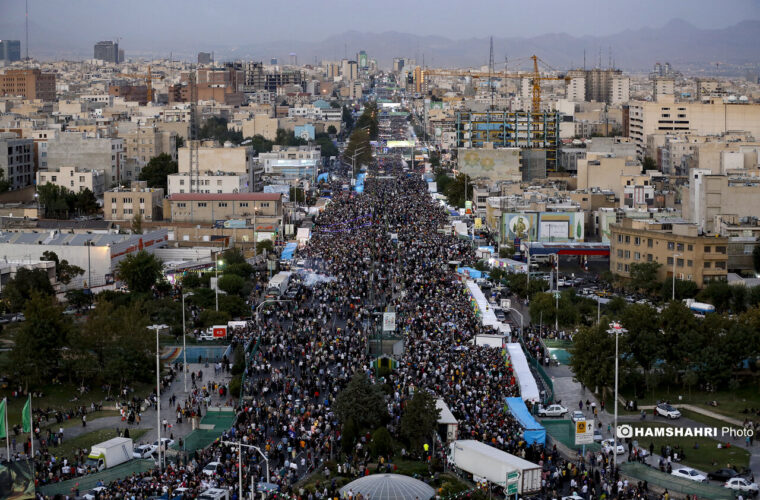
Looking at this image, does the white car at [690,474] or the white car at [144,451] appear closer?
the white car at [690,474]

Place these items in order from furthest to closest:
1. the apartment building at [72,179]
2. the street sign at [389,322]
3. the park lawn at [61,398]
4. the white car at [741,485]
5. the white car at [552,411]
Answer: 1. the apartment building at [72,179]
2. the street sign at [389,322]
3. the park lawn at [61,398]
4. the white car at [552,411]
5. the white car at [741,485]

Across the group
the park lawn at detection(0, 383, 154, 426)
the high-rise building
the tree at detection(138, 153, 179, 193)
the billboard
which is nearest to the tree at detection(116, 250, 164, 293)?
the park lawn at detection(0, 383, 154, 426)

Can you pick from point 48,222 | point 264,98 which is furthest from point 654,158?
point 264,98

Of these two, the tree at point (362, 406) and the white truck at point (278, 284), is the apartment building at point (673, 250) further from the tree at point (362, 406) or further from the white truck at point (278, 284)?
the tree at point (362, 406)

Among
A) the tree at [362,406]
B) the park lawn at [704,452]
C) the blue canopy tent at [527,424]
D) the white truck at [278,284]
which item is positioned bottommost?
the park lawn at [704,452]

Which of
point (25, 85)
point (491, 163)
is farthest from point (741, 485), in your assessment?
point (25, 85)

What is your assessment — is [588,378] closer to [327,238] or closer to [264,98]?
[327,238]

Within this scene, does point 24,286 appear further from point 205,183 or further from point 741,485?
point 205,183

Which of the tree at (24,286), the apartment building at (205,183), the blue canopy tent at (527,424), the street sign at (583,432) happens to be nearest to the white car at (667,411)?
the blue canopy tent at (527,424)
